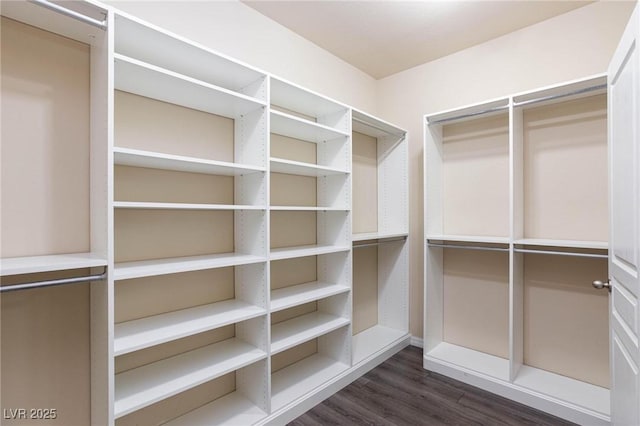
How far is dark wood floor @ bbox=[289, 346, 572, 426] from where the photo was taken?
2.06 m

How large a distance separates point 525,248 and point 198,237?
254cm

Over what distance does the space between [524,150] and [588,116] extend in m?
0.44

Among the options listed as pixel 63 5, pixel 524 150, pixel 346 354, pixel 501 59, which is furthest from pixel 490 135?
pixel 63 5

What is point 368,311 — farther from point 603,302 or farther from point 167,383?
point 167,383

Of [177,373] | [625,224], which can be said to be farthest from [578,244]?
[177,373]

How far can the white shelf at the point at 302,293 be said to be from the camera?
208 cm

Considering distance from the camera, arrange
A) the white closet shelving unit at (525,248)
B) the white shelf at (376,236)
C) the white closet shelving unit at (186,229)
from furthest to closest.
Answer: the white shelf at (376,236), the white closet shelving unit at (525,248), the white closet shelving unit at (186,229)

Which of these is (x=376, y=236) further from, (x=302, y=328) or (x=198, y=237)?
(x=198, y=237)

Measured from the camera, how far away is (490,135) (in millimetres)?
2789

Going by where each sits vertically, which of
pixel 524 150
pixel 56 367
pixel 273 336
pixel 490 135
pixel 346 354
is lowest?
pixel 346 354

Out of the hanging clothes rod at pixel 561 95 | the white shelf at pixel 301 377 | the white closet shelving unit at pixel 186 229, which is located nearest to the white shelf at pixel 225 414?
the white closet shelving unit at pixel 186 229

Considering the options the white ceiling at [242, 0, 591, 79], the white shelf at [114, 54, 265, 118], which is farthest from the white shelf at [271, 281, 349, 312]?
the white ceiling at [242, 0, 591, 79]

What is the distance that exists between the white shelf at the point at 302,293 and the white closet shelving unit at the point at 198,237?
0.6 inches

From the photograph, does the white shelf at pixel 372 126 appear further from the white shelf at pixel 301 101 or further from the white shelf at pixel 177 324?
the white shelf at pixel 177 324
